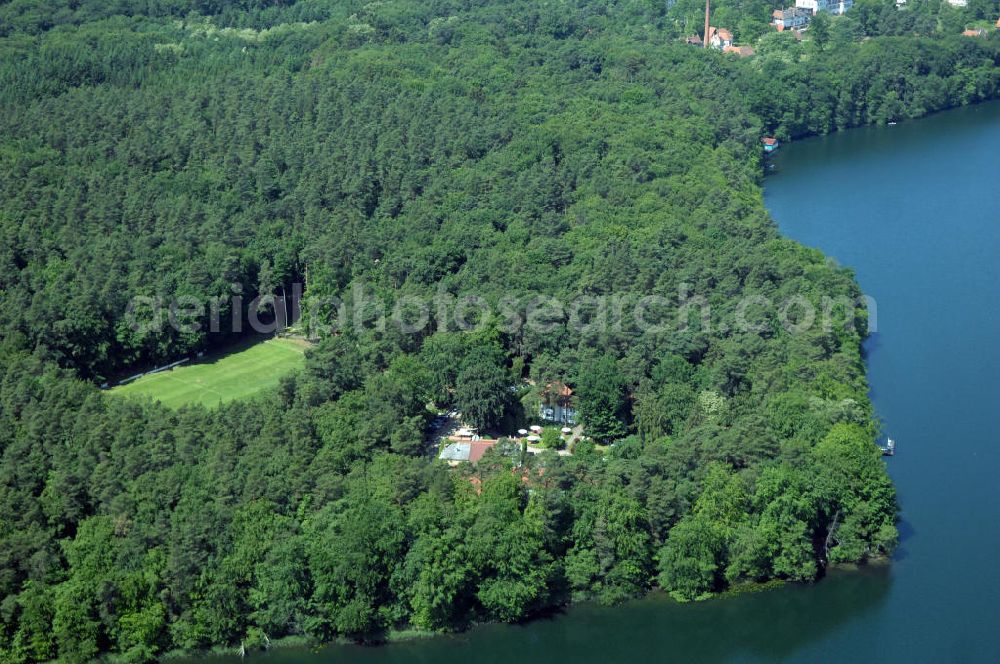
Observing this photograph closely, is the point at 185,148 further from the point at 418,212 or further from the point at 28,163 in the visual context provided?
the point at 418,212

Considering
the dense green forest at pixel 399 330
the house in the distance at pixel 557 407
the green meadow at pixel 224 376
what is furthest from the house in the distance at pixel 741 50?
the house in the distance at pixel 557 407

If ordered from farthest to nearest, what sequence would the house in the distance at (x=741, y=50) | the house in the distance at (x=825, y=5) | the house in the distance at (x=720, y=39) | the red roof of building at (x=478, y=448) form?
the house in the distance at (x=825, y=5) < the house in the distance at (x=720, y=39) < the house in the distance at (x=741, y=50) < the red roof of building at (x=478, y=448)

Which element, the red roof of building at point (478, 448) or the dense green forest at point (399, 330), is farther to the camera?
the red roof of building at point (478, 448)

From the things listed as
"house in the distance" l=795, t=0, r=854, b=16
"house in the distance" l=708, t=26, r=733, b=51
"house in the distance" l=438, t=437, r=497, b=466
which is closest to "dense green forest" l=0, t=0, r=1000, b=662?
"house in the distance" l=438, t=437, r=497, b=466

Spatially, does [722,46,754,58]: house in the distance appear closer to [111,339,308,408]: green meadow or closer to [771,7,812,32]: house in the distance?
[771,7,812,32]: house in the distance

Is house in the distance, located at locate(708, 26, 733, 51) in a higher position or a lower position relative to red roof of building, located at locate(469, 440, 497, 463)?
higher

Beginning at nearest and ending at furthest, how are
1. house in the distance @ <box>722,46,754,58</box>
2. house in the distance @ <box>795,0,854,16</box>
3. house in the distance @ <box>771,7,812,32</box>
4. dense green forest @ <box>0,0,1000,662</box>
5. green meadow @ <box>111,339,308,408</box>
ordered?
1. dense green forest @ <box>0,0,1000,662</box>
2. green meadow @ <box>111,339,308,408</box>
3. house in the distance @ <box>722,46,754,58</box>
4. house in the distance @ <box>771,7,812,32</box>
5. house in the distance @ <box>795,0,854,16</box>

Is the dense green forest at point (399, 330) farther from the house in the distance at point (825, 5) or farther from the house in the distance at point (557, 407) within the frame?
the house in the distance at point (825, 5)
